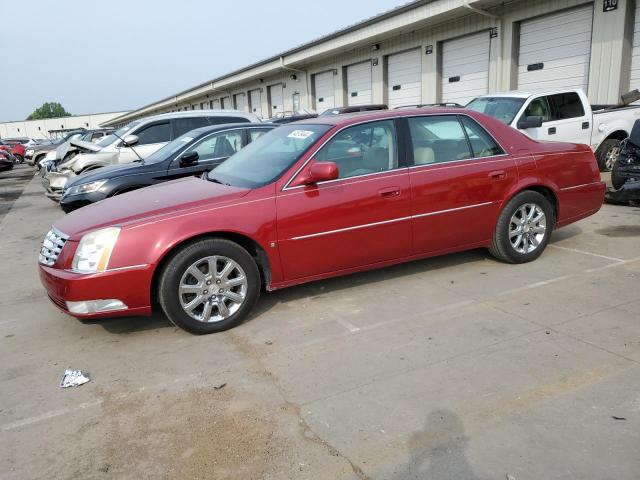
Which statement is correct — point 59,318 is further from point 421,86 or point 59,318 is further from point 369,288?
point 421,86

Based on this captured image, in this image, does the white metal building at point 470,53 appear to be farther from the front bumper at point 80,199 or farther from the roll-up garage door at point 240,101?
the front bumper at point 80,199

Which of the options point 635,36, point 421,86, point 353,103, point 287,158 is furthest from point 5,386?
point 353,103

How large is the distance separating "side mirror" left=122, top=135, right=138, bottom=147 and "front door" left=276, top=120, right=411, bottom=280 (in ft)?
20.8

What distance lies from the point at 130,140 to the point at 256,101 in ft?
75.2

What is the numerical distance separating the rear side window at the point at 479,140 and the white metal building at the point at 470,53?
8.15 meters

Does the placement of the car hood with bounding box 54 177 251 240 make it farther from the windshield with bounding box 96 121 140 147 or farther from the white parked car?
the windshield with bounding box 96 121 140 147

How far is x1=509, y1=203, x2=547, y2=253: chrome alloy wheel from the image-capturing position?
17.0ft

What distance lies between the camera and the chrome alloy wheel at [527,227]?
5195mm

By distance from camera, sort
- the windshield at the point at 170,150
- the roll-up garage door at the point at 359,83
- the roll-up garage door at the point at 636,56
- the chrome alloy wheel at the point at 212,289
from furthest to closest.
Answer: the roll-up garage door at the point at 359,83
the roll-up garage door at the point at 636,56
the windshield at the point at 170,150
the chrome alloy wheel at the point at 212,289

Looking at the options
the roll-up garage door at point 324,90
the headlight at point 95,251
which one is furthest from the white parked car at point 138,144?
the roll-up garage door at point 324,90

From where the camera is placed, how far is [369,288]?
4867 mm

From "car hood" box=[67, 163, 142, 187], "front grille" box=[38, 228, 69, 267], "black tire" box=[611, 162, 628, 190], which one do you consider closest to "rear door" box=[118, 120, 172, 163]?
"car hood" box=[67, 163, 142, 187]

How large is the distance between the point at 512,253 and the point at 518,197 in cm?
57

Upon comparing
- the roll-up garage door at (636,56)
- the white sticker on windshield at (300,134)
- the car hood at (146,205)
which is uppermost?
the roll-up garage door at (636,56)
